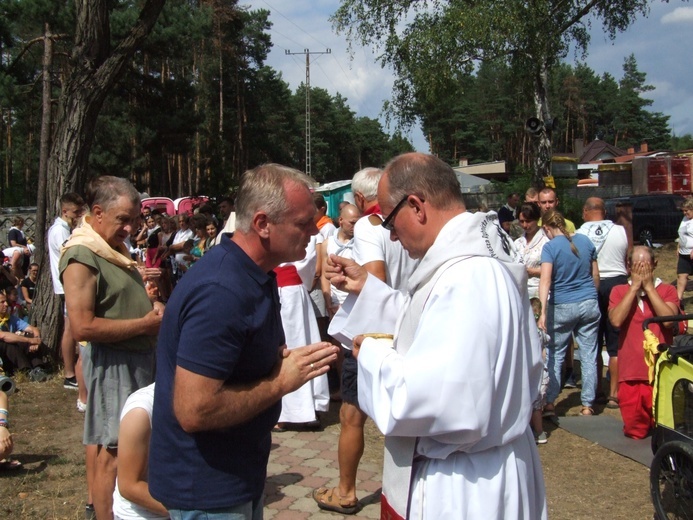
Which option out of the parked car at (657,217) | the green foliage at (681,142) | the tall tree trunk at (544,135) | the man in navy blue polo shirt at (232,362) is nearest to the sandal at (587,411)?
the man in navy blue polo shirt at (232,362)

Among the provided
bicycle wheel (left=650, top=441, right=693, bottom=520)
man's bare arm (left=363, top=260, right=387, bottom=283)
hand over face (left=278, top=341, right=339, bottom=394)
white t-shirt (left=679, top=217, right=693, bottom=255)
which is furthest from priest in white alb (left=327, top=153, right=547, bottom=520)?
white t-shirt (left=679, top=217, right=693, bottom=255)

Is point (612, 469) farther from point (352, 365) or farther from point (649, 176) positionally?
point (649, 176)

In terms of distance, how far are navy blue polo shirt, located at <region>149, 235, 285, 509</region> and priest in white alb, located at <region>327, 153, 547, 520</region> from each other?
13.5 inches

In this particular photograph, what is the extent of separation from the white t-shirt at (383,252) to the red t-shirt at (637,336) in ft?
8.67

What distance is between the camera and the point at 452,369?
6.06ft

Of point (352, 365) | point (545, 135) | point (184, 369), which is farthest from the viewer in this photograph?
point (545, 135)

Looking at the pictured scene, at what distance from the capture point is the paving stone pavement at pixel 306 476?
14.9ft

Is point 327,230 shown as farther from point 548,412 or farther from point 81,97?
point 81,97

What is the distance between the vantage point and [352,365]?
423cm

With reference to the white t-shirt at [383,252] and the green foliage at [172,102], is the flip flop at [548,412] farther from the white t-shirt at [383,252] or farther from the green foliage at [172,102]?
the green foliage at [172,102]

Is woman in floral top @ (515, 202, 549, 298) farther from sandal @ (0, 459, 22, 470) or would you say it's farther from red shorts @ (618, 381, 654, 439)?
sandal @ (0, 459, 22, 470)

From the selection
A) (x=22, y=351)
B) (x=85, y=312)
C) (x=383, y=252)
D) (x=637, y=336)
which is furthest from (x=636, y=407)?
(x=22, y=351)

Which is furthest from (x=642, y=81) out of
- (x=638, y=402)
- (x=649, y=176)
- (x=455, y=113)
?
(x=638, y=402)

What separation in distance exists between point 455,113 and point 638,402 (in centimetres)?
8088
